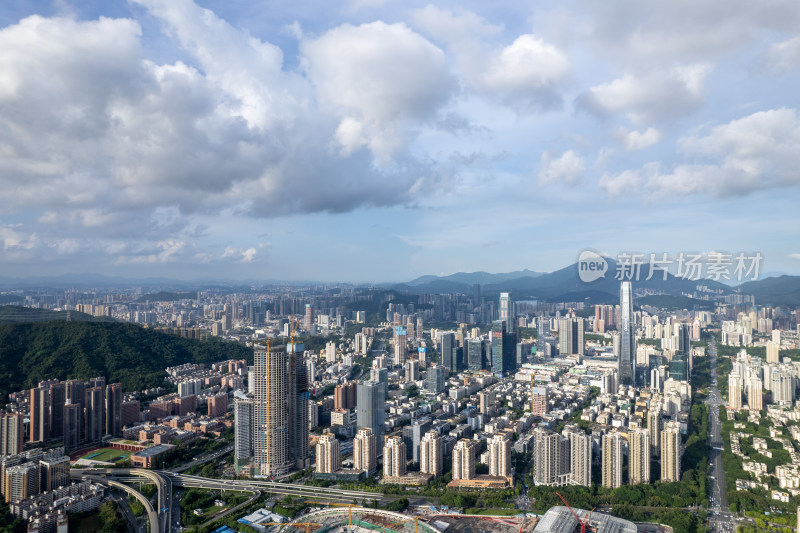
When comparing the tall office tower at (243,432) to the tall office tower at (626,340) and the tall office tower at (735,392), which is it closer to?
the tall office tower at (626,340)

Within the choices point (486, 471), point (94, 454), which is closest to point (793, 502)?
point (486, 471)

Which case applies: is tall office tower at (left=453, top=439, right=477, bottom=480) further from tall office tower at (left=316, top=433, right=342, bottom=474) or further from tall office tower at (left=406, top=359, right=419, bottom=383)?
tall office tower at (left=406, top=359, right=419, bottom=383)

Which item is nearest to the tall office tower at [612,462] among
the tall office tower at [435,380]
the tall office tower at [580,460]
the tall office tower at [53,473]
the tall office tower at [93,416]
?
the tall office tower at [580,460]

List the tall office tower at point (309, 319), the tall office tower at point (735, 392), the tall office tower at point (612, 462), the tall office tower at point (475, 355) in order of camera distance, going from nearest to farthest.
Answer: the tall office tower at point (612, 462), the tall office tower at point (735, 392), the tall office tower at point (475, 355), the tall office tower at point (309, 319)

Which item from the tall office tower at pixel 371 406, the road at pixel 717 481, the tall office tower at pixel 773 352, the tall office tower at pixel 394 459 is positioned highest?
the tall office tower at pixel 773 352

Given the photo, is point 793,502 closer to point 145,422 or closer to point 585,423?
point 585,423

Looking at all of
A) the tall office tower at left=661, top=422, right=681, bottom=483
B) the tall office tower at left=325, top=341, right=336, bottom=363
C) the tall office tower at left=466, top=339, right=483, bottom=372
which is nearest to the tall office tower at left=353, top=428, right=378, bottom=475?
the tall office tower at left=661, top=422, right=681, bottom=483
